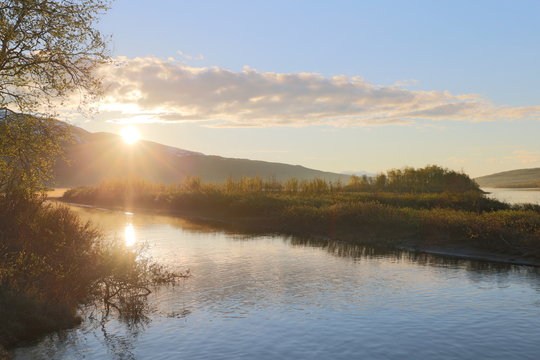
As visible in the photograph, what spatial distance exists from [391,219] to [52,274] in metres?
27.1

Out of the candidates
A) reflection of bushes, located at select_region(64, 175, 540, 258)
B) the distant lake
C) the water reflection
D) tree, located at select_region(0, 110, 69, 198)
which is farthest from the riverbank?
tree, located at select_region(0, 110, 69, 198)

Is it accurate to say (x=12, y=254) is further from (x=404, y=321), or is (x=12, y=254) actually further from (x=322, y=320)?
(x=404, y=321)

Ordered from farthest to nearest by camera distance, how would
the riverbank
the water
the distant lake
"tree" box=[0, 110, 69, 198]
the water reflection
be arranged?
the distant lake
the water reflection
the riverbank
"tree" box=[0, 110, 69, 198]
the water

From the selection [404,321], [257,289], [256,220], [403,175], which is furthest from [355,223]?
[403,175]

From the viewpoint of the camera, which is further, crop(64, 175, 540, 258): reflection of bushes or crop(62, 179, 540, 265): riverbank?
crop(64, 175, 540, 258): reflection of bushes

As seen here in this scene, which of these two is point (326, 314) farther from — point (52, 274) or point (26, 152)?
point (26, 152)

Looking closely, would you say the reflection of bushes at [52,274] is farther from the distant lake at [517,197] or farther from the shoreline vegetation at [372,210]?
the distant lake at [517,197]

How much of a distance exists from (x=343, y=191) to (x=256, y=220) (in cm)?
2254

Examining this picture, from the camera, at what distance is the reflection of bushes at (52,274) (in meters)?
14.2

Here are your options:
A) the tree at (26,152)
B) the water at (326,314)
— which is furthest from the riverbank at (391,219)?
the tree at (26,152)

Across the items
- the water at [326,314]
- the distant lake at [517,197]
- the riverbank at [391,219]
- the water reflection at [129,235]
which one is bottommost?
the water at [326,314]

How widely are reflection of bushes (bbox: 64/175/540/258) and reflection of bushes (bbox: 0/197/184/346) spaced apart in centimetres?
2023

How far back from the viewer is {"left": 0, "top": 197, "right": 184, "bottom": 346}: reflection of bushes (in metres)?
14.2

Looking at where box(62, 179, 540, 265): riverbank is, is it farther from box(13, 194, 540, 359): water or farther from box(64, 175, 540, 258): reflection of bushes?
box(13, 194, 540, 359): water
